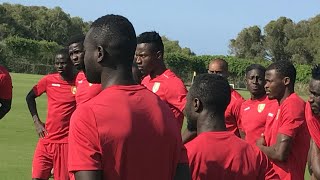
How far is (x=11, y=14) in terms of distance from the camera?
11250 cm

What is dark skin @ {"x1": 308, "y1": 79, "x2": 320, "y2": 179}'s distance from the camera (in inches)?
241

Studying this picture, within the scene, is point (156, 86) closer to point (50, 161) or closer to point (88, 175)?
point (50, 161)

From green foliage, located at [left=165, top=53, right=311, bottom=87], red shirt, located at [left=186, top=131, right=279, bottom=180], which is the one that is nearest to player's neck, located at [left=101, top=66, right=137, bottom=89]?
red shirt, located at [left=186, top=131, right=279, bottom=180]

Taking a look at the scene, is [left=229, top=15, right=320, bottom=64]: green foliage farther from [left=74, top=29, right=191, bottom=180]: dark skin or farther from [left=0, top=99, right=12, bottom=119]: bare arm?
[left=74, top=29, right=191, bottom=180]: dark skin

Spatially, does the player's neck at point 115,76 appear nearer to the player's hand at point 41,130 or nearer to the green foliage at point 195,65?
the player's hand at point 41,130

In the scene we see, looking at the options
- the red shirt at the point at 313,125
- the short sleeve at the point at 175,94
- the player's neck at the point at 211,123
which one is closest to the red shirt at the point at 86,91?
the short sleeve at the point at 175,94

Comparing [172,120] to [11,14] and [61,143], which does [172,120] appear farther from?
[11,14]

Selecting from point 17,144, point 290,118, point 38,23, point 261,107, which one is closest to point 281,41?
point 38,23

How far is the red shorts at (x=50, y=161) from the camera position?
9.84 metres

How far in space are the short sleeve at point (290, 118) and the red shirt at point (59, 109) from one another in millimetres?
4476

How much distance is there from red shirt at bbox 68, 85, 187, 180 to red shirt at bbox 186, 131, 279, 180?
1.91 feet

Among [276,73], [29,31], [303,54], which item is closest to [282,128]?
[276,73]

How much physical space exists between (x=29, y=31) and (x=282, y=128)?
4232 inches

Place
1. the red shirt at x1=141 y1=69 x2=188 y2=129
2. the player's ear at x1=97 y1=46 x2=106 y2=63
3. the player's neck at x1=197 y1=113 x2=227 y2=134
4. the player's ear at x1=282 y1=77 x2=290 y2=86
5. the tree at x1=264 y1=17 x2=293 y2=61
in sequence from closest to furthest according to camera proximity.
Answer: the player's ear at x1=97 y1=46 x2=106 y2=63, the player's neck at x1=197 y1=113 x2=227 y2=134, the player's ear at x1=282 y1=77 x2=290 y2=86, the red shirt at x1=141 y1=69 x2=188 y2=129, the tree at x1=264 y1=17 x2=293 y2=61
